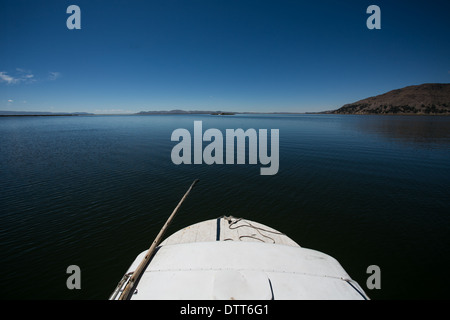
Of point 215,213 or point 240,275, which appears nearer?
point 240,275

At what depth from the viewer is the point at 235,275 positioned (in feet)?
15.2

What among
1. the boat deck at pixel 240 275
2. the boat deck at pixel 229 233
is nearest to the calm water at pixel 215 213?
the boat deck at pixel 229 233

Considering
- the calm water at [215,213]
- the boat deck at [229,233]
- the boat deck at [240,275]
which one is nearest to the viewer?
the boat deck at [240,275]

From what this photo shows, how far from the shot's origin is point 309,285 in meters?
4.77

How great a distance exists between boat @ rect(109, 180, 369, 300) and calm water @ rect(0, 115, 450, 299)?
128 inches

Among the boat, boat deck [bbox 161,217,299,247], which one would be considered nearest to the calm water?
boat deck [bbox 161,217,299,247]

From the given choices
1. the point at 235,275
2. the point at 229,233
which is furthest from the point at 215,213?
the point at 235,275

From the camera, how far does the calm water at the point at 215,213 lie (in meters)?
7.65

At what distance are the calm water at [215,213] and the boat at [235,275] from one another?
128 inches

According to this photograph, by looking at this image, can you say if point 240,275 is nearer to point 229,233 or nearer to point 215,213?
point 229,233

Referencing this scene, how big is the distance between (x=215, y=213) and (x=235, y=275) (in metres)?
7.44

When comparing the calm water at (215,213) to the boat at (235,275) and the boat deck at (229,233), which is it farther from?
the boat at (235,275)
